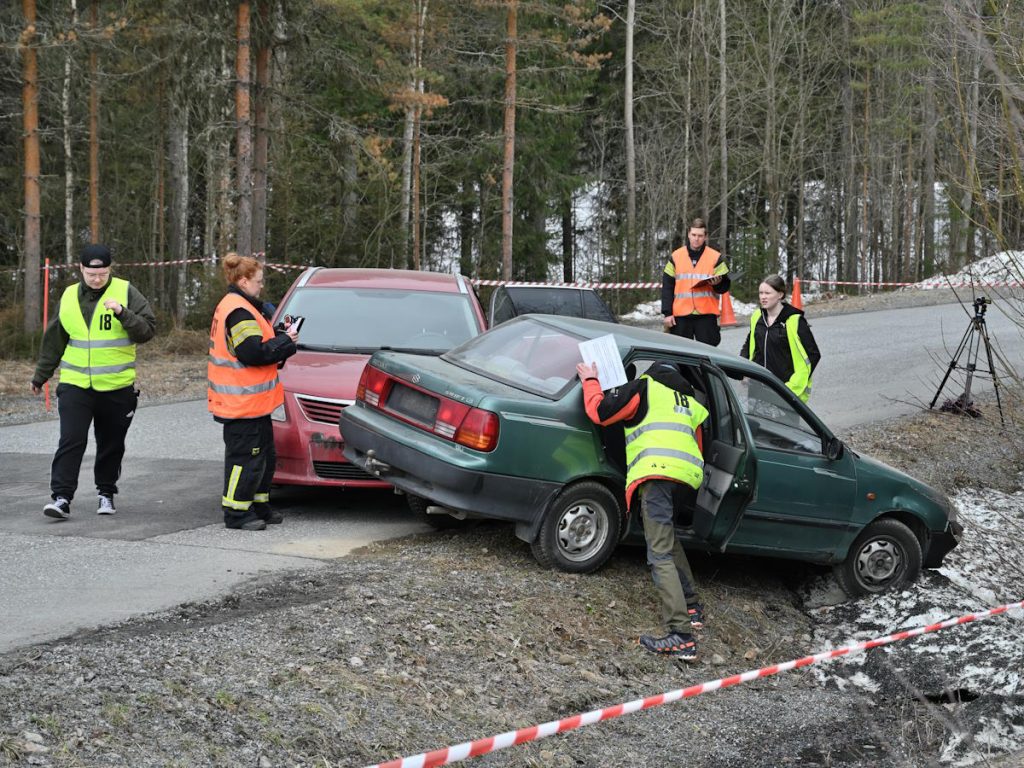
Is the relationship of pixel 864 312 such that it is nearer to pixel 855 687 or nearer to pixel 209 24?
pixel 209 24

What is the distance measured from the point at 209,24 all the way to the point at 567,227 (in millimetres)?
25114

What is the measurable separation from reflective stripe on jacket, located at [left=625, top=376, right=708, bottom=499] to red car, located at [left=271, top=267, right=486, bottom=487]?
7.46 feet

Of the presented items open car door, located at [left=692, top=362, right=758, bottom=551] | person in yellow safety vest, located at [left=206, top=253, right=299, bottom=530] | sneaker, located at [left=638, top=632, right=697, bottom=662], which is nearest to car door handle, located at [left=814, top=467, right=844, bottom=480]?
open car door, located at [left=692, top=362, right=758, bottom=551]

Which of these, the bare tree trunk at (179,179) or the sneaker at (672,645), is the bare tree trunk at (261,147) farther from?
the sneaker at (672,645)

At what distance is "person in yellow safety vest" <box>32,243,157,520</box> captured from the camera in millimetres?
8094

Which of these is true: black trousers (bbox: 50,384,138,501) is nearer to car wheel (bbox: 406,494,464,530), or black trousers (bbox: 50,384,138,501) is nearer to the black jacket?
car wheel (bbox: 406,494,464,530)

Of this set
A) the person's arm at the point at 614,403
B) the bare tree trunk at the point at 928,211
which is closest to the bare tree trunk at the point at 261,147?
the person's arm at the point at 614,403

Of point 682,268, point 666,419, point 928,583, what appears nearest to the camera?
point 666,419

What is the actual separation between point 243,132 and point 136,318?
602 inches

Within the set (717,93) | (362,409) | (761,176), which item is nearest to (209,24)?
(362,409)

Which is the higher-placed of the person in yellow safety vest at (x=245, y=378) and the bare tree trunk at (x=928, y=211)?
the bare tree trunk at (x=928, y=211)

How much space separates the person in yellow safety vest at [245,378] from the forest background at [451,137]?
1073 cm

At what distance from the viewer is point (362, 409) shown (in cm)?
784

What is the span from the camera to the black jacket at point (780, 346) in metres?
9.31
